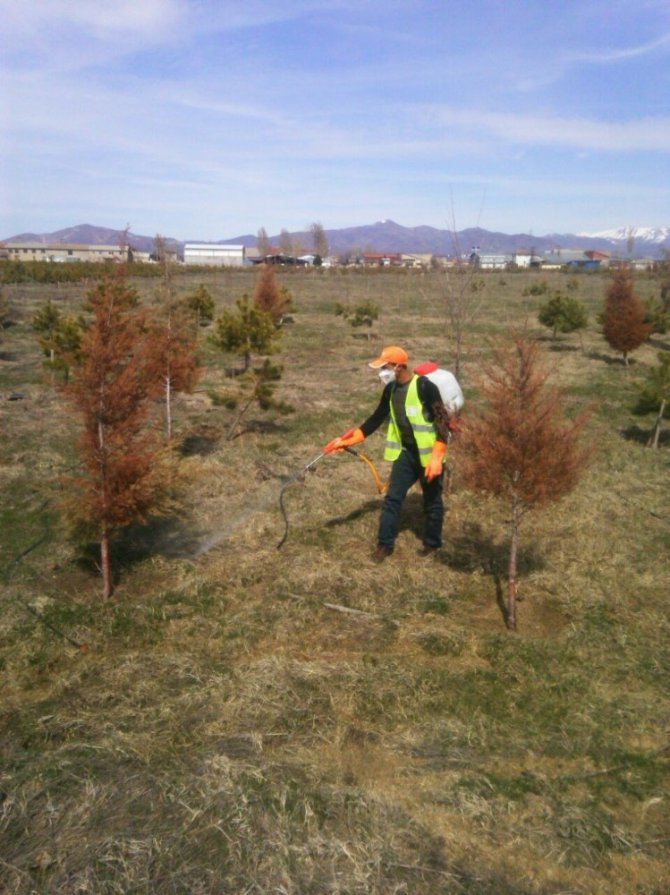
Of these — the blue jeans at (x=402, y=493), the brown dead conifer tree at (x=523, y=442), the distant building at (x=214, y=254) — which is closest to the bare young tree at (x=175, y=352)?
the blue jeans at (x=402, y=493)

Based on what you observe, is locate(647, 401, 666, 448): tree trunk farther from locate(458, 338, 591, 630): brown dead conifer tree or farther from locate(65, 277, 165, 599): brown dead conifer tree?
locate(65, 277, 165, 599): brown dead conifer tree

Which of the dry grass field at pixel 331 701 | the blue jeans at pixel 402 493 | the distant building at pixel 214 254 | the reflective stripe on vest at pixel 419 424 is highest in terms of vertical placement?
the distant building at pixel 214 254

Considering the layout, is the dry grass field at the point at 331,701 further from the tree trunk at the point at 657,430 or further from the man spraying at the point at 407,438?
the tree trunk at the point at 657,430

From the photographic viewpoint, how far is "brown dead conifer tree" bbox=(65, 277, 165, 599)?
5.25 m

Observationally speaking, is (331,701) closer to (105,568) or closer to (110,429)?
(105,568)

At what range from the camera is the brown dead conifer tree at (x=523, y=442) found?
Result: 4.82 metres

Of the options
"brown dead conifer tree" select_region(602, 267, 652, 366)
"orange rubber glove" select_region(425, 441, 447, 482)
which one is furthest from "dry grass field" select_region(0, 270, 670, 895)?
"brown dead conifer tree" select_region(602, 267, 652, 366)

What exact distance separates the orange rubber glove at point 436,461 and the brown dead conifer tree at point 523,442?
1.47ft

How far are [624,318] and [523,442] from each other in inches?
551

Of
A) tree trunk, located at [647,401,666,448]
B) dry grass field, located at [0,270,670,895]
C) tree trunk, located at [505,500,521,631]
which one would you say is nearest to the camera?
dry grass field, located at [0,270,670,895]

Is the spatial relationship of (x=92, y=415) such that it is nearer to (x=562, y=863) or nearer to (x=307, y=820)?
(x=307, y=820)

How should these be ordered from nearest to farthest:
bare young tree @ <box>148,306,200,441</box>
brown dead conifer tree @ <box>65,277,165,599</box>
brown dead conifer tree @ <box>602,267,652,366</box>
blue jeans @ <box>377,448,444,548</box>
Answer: brown dead conifer tree @ <box>65,277,165,599</box> < blue jeans @ <box>377,448,444,548</box> < bare young tree @ <box>148,306,200,441</box> < brown dead conifer tree @ <box>602,267,652,366</box>

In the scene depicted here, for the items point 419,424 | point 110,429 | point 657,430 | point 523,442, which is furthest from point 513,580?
point 657,430

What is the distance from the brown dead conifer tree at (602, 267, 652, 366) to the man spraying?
1311cm
